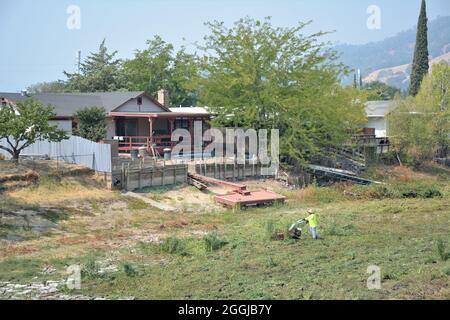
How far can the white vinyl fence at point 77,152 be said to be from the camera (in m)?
30.6

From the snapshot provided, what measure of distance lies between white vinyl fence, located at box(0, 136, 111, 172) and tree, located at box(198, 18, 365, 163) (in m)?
12.2

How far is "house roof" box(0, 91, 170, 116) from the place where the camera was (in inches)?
1499

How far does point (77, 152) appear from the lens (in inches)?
1252

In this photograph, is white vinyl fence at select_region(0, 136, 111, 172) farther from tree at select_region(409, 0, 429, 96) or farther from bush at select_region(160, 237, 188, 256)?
tree at select_region(409, 0, 429, 96)

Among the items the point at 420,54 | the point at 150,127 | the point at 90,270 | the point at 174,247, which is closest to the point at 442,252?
the point at 174,247

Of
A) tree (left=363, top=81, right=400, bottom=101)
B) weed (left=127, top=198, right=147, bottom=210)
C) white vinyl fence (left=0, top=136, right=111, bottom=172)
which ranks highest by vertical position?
tree (left=363, top=81, right=400, bottom=101)

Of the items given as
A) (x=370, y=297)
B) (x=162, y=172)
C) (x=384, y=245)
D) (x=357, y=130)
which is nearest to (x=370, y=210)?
(x=384, y=245)

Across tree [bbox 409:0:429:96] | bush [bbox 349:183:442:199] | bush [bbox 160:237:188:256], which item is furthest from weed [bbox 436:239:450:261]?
tree [bbox 409:0:429:96]

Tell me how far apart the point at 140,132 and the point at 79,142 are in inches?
389

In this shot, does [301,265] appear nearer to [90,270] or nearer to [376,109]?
[90,270]

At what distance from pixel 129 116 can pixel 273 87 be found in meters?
10.5

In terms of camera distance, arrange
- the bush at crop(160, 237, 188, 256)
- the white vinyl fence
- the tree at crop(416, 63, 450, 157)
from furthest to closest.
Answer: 1. the tree at crop(416, 63, 450, 157)
2. the white vinyl fence
3. the bush at crop(160, 237, 188, 256)

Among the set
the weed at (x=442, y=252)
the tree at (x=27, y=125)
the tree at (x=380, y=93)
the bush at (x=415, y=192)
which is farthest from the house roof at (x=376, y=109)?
the weed at (x=442, y=252)

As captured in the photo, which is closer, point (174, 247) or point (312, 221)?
point (174, 247)
